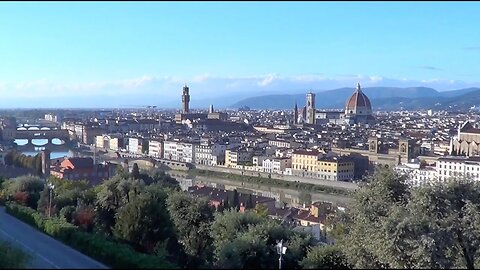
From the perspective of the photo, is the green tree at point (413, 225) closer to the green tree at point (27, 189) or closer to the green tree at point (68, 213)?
the green tree at point (68, 213)

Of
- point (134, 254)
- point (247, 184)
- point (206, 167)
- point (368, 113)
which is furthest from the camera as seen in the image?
point (368, 113)

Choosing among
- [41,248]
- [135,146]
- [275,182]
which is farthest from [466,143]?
[41,248]

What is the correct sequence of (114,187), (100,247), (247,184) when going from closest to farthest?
(100,247), (114,187), (247,184)

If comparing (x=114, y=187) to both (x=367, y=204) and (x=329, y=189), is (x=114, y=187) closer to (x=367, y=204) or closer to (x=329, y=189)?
(x=367, y=204)

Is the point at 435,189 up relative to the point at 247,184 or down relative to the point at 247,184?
up

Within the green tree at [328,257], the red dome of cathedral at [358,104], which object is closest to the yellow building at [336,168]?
the green tree at [328,257]

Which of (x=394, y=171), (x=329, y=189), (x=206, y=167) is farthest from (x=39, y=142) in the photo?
(x=394, y=171)
